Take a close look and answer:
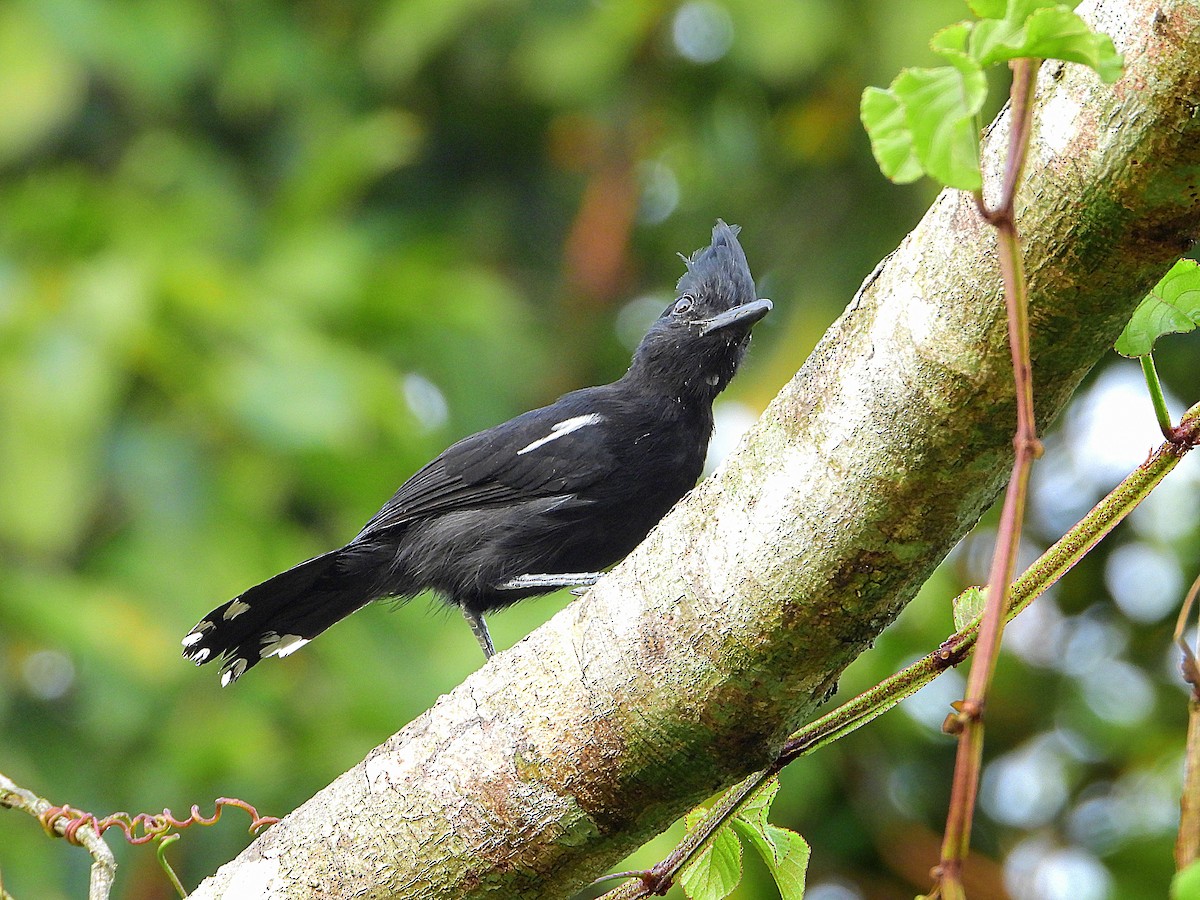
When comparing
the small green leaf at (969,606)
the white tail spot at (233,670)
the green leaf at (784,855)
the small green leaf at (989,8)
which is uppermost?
the white tail spot at (233,670)

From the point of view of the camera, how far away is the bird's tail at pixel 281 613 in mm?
4461

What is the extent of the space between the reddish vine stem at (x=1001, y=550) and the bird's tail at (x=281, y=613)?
3.40 m

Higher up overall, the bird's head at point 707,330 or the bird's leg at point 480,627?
the bird's head at point 707,330

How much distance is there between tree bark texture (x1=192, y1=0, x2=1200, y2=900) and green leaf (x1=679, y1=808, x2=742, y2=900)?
89 millimetres

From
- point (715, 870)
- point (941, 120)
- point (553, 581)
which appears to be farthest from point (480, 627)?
point (941, 120)

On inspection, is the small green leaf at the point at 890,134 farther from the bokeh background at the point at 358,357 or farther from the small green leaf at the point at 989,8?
the bokeh background at the point at 358,357

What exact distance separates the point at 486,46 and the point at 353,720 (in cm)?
467

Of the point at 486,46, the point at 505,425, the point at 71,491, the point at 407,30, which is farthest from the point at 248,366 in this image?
the point at 486,46

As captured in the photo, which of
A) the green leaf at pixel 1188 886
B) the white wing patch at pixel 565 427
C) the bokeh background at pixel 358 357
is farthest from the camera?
the bokeh background at pixel 358 357

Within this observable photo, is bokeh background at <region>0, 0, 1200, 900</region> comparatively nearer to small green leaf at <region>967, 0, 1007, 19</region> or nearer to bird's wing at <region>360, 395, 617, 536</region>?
bird's wing at <region>360, 395, 617, 536</region>

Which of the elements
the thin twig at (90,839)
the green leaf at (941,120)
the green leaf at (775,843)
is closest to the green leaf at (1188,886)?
the green leaf at (941,120)

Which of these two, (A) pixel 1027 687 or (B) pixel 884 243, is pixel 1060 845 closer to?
(A) pixel 1027 687

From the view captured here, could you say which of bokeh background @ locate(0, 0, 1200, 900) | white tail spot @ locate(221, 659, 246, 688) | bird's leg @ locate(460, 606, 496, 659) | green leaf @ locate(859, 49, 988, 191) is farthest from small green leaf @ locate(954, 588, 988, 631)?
bokeh background @ locate(0, 0, 1200, 900)

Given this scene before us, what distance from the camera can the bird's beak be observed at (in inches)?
165
